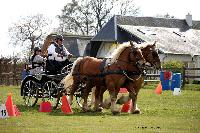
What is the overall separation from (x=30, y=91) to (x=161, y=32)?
45.2 m

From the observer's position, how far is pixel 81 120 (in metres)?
13.9

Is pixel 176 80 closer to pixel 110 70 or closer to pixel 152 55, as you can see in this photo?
pixel 152 55

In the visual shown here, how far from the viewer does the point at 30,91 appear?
1909 cm

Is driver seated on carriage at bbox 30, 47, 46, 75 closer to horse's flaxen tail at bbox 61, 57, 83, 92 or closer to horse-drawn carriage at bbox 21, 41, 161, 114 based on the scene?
horse-drawn carriage at bbox 21, 41, 161, 114

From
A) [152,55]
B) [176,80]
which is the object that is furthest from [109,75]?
[176,80]

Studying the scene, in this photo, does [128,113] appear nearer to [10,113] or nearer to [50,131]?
[10,113]

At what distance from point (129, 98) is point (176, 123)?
3.51m

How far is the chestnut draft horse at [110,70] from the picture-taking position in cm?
1614

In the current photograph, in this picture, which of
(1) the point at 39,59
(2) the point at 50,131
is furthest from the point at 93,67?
(2) the point at 50,131

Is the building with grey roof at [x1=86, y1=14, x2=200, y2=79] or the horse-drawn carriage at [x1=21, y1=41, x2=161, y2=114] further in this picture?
the building with grey roof at [x1=86, y1=14, x2=200, y2=79]

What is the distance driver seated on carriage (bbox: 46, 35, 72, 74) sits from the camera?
18.2 meters

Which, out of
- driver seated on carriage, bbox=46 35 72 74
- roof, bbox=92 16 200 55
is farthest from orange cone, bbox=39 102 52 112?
roof, bbox=92 16 200 55

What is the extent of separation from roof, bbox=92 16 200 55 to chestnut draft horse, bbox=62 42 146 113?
39.7 metres

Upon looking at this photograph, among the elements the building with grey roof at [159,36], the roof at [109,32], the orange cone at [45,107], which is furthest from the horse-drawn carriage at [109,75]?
the roof at [109,32]
